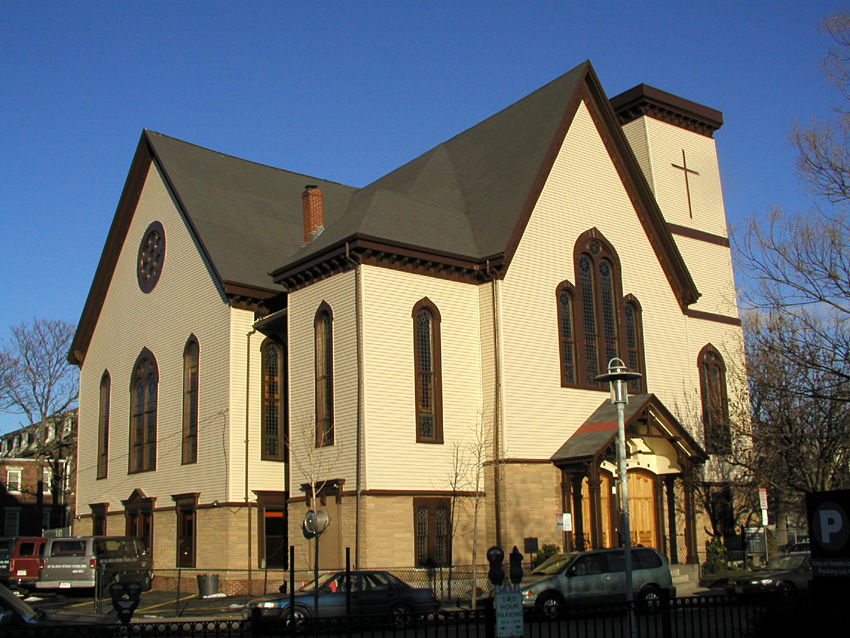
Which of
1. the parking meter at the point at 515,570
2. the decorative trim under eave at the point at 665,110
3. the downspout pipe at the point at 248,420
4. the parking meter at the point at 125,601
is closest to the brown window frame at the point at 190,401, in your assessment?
the downspout pipe at the point at 248,420

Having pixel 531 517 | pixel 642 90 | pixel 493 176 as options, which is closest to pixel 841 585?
pixel 531 517

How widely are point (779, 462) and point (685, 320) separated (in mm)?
5968

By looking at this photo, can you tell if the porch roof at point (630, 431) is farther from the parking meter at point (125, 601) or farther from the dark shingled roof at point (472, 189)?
the parking meter at point (125, 601)

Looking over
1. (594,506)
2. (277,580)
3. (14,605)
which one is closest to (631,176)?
(594,506)

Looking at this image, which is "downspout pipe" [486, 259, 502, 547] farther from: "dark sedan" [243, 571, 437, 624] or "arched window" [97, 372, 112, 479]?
"arched window" [97, 372, 112, 479]

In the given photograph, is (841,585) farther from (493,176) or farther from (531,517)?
(493,176)

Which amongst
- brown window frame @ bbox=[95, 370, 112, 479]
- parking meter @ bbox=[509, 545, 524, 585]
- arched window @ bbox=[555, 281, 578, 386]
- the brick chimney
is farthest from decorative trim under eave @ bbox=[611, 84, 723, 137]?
parking meter @ bbox=[509, 545, 524, 585]

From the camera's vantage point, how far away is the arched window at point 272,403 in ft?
98.1

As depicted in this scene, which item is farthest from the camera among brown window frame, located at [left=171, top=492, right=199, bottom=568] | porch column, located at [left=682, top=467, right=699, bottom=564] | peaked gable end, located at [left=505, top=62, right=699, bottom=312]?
peaked gable end, located at [left=505, top=62, right=699, bottom=312]

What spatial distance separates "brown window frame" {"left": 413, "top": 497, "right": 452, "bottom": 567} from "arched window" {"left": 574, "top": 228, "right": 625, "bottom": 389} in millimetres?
6327

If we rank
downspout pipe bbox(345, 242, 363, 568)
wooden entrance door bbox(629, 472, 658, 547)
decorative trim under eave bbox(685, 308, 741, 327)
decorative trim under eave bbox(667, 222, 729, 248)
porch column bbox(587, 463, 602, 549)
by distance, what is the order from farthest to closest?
decorative trim under eave bbox(667, 222, 729, 248)
decorative trim under eave bbox(685, 308, 741, 327)
wooden entrance door bbox(629, 472, 658, 547)
porch column bbox(587, 463, 602, 549)
downspout pipe bbox(345, 242, 363, 568)

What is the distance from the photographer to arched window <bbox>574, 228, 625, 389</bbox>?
97.1 feet

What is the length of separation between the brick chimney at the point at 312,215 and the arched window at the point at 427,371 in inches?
294

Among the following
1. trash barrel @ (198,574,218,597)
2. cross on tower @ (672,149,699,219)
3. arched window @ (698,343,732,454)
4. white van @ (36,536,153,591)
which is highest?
cross on tower @ (672,149,699,219)
